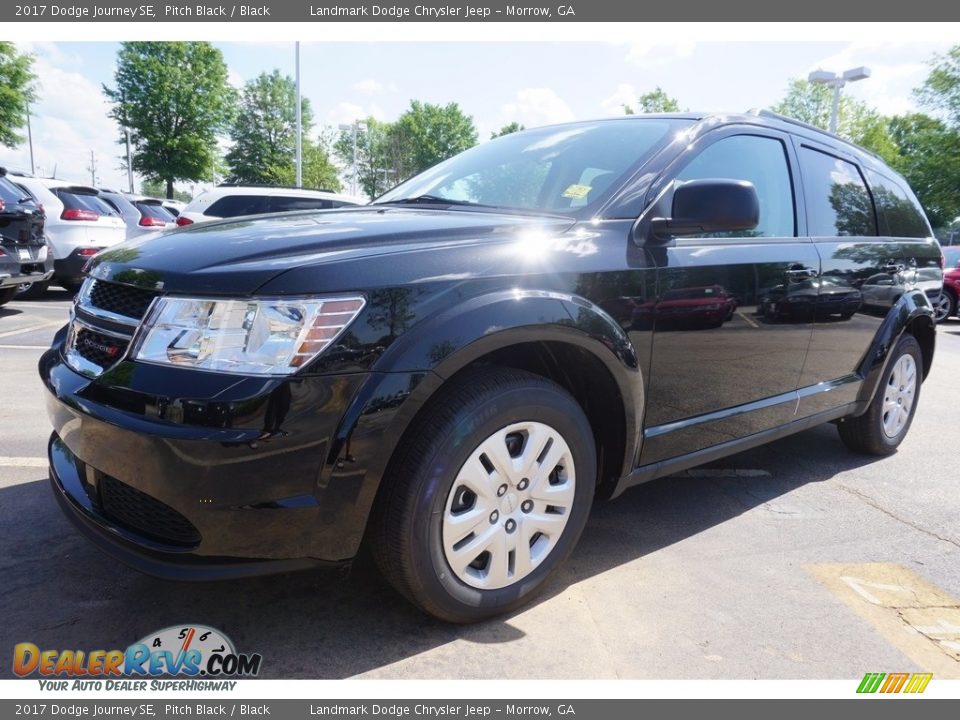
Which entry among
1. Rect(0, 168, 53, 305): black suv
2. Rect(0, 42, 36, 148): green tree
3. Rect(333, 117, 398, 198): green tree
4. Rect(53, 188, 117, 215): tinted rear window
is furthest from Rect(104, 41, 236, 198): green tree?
Rect(0, 168, 53, 305): black suv

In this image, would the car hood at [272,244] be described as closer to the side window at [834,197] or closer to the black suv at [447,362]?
the black suv at [447,362]

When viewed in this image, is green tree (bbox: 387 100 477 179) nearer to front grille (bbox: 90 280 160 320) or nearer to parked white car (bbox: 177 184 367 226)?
parked white car (bbox: 177 184 367 226)

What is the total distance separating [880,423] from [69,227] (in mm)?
9832

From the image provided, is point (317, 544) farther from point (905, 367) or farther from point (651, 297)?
point (905, 367)

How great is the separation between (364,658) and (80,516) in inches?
36.1

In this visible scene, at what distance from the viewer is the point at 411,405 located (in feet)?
6.03

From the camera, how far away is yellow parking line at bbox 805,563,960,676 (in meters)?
2.17

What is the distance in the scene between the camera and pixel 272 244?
6.36ft

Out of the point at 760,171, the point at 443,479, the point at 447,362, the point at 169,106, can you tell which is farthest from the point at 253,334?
the point at 169,106

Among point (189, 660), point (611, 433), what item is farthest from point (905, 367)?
point (189, 660)

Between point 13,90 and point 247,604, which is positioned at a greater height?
point 13,90

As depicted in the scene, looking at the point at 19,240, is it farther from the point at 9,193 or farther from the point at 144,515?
the point at 144,515

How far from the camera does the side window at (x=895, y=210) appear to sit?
3916mm

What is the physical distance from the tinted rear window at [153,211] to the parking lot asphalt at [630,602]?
1115cm
